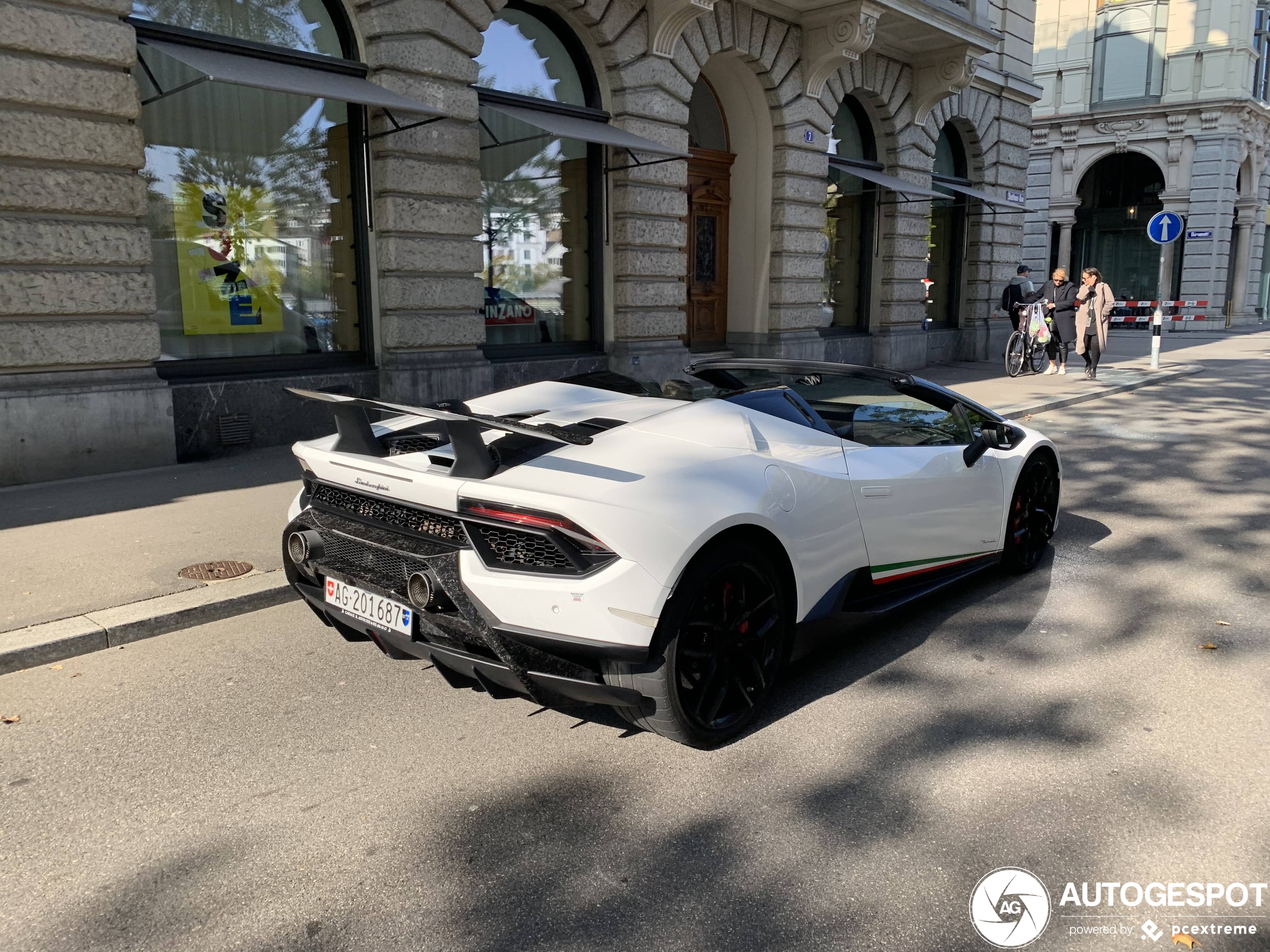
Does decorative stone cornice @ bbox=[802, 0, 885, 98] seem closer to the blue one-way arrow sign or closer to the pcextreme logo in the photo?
the blue one-way arrow sign

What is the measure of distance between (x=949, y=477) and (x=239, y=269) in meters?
7.71

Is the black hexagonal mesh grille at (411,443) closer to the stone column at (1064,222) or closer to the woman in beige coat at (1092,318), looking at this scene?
the woman in beige coat at (1092,318)

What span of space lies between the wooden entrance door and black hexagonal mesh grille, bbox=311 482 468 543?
11745 millimetres

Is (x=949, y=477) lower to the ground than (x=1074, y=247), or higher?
lower

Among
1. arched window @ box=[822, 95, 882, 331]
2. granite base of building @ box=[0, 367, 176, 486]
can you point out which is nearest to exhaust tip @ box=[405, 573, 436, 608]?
granite base of building @ box=[0, 367, 176, 486]

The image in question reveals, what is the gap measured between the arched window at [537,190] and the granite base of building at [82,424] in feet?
13.4

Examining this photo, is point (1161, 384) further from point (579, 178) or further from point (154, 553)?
point (154, 553)

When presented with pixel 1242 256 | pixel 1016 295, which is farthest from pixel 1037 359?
pixel 1242 256

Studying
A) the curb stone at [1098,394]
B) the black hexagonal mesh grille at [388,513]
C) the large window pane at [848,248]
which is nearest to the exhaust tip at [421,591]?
the black hexagonal mesh grille at [388,513]

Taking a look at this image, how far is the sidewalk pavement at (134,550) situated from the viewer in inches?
189

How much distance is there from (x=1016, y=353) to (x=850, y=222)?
12.4 ft

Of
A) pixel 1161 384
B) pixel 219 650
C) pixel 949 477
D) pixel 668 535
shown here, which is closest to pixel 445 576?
pixel 668 535

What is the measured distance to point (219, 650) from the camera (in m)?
4.72

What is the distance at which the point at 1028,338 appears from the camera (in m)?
17.8
